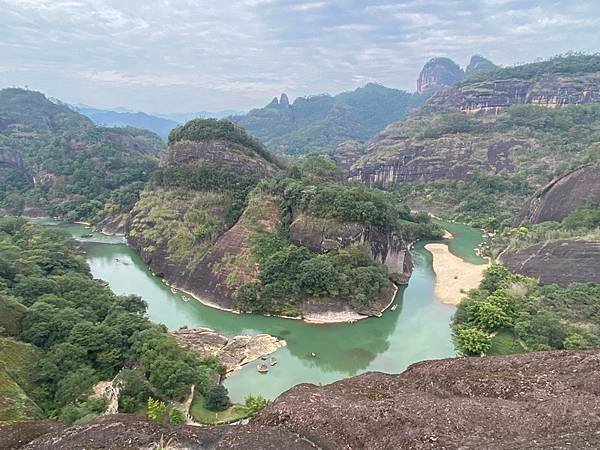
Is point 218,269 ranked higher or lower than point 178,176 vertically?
lower

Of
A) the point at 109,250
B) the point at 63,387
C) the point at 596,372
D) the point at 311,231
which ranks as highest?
the point at 596,372

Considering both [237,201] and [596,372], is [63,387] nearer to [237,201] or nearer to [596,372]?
[596,372]

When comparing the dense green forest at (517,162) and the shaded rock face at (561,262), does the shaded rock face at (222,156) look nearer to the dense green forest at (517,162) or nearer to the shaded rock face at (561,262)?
the shaded rock face at (561,262)

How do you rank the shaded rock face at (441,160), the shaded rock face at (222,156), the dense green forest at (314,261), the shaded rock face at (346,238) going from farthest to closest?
the shaded rock face at (441,160)
the shaded rock face at (222,156)
the shaded rock face at (346,238)
the dense green forest at (314,261)

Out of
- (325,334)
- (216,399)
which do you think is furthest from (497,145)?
(216,399)

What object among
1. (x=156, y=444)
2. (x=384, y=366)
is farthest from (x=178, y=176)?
(x=156, y=444)

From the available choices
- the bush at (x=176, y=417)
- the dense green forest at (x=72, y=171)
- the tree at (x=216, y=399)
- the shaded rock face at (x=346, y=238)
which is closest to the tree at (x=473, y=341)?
the shaded rock face at (x=346, y=238)
